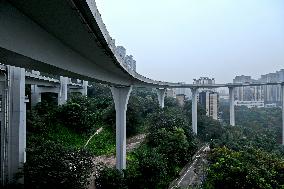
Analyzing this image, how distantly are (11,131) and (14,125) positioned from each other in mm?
364

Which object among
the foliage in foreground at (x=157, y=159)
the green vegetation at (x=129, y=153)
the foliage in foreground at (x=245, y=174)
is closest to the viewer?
the green vegetation at (x=129, y=153)

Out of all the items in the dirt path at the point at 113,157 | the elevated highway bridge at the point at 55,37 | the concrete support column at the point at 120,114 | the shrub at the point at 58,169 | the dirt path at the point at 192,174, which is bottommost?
the dirt path at the point at 192,174

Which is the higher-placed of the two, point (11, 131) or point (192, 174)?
point (11, 131)

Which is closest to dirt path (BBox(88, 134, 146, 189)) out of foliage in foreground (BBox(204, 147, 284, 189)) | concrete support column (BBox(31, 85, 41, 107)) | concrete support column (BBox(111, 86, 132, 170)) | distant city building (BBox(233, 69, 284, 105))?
concrete support column (BBox(111, 86, 132, 170))

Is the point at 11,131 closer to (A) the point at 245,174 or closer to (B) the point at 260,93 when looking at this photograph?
(A) the point at 245,174

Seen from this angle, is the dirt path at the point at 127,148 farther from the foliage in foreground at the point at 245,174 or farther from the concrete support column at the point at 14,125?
the concrete support column at the point at 14,125

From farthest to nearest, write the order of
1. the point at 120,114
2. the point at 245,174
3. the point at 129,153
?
the point at 129,153 → the point at 120,114 → the point at 245,174

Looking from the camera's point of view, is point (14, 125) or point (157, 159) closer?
point (14, 125)

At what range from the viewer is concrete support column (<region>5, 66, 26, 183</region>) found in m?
17.2

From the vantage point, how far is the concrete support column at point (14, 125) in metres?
17.2

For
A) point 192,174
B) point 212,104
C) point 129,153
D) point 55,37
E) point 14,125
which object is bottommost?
point 192,174

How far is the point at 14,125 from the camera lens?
57.1ft

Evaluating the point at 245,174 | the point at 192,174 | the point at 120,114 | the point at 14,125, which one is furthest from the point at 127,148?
the point at 14,125

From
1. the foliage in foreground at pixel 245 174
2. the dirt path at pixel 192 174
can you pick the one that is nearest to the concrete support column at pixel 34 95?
the dirt path at pixel 192 174
